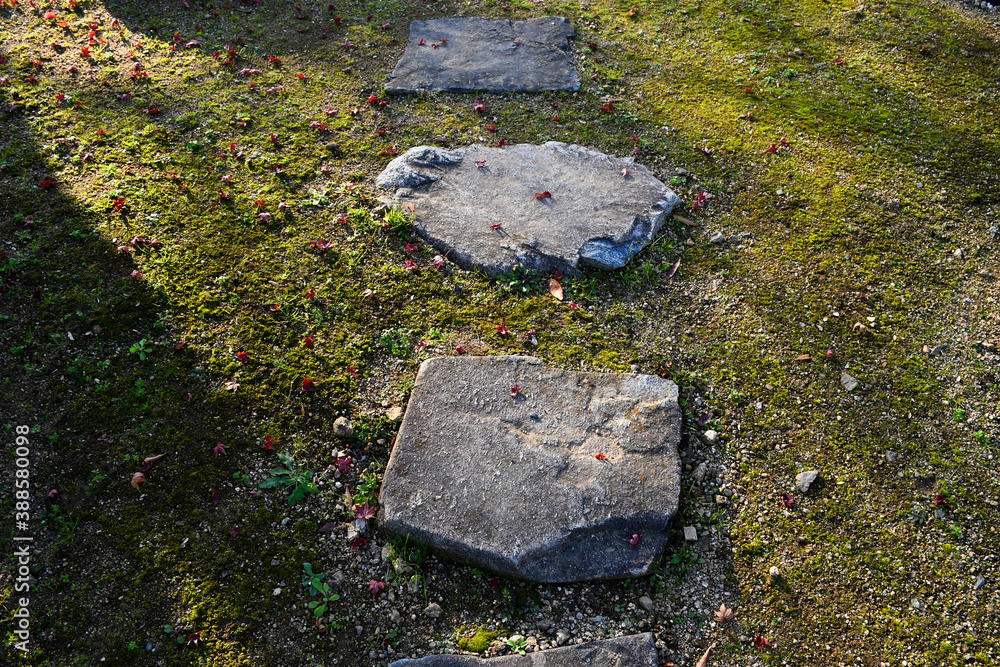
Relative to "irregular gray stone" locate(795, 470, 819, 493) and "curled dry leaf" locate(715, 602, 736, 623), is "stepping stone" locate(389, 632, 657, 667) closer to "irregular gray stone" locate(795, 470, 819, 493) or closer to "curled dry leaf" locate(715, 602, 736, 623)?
"curled dry leaf" locate(715, 602, 736, 623)

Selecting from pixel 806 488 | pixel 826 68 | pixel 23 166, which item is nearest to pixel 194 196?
pixel 23 166

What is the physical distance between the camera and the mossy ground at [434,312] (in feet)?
11.1

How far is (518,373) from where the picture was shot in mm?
4234

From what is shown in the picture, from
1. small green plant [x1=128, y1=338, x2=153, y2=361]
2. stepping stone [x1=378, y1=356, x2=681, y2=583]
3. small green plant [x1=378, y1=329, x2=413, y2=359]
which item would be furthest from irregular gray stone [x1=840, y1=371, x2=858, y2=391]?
small green plant [x1=128, y1=338, x2=153, y2=361]

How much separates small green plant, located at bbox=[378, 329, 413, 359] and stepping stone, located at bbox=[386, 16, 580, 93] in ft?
10.8

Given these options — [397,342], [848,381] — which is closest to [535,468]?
[397,342]

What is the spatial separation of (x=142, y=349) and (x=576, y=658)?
3.51 meters

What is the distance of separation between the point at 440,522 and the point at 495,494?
367 millimetres

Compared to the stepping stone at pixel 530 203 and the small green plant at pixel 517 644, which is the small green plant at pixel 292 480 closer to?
the small green plant at pixel 517 644

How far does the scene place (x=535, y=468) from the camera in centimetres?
374

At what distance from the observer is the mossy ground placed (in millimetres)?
3381

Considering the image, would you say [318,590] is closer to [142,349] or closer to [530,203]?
[142,349]

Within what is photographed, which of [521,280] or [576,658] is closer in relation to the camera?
[576,658]

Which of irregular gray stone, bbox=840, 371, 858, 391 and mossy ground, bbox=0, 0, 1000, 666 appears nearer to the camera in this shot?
mossy ground, bbox=0, 0, 1000, 666
